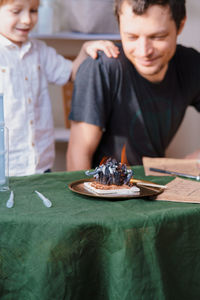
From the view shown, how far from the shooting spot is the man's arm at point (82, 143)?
6.03 feet

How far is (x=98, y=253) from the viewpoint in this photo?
911 mm

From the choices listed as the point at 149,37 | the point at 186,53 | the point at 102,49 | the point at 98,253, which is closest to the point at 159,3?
the point at 149,37

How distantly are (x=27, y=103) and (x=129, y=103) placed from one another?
1.52 ft

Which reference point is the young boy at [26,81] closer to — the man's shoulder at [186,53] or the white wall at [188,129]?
the man's shoulder at [186,53]

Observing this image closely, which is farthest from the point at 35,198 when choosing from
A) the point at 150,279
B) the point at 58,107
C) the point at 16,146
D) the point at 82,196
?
the point at 58,107

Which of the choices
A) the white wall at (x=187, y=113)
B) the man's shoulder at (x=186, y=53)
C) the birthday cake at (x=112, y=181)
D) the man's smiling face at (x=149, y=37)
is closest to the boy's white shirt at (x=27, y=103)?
the man's smiling face at (x=149, y=37)

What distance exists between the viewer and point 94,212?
0.94 meters

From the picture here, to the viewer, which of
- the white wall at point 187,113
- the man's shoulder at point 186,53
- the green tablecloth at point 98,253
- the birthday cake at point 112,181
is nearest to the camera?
the green tablecloth at point 98,253

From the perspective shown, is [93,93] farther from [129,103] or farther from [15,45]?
Result: [15,45]

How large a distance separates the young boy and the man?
113mm

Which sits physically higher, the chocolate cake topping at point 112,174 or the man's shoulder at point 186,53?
the man's shoulder at point 186,53

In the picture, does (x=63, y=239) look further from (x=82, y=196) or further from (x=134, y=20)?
(x=134, y=20)

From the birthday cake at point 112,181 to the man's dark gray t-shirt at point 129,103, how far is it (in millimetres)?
738

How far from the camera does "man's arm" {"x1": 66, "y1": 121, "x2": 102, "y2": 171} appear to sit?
184 centimetres
